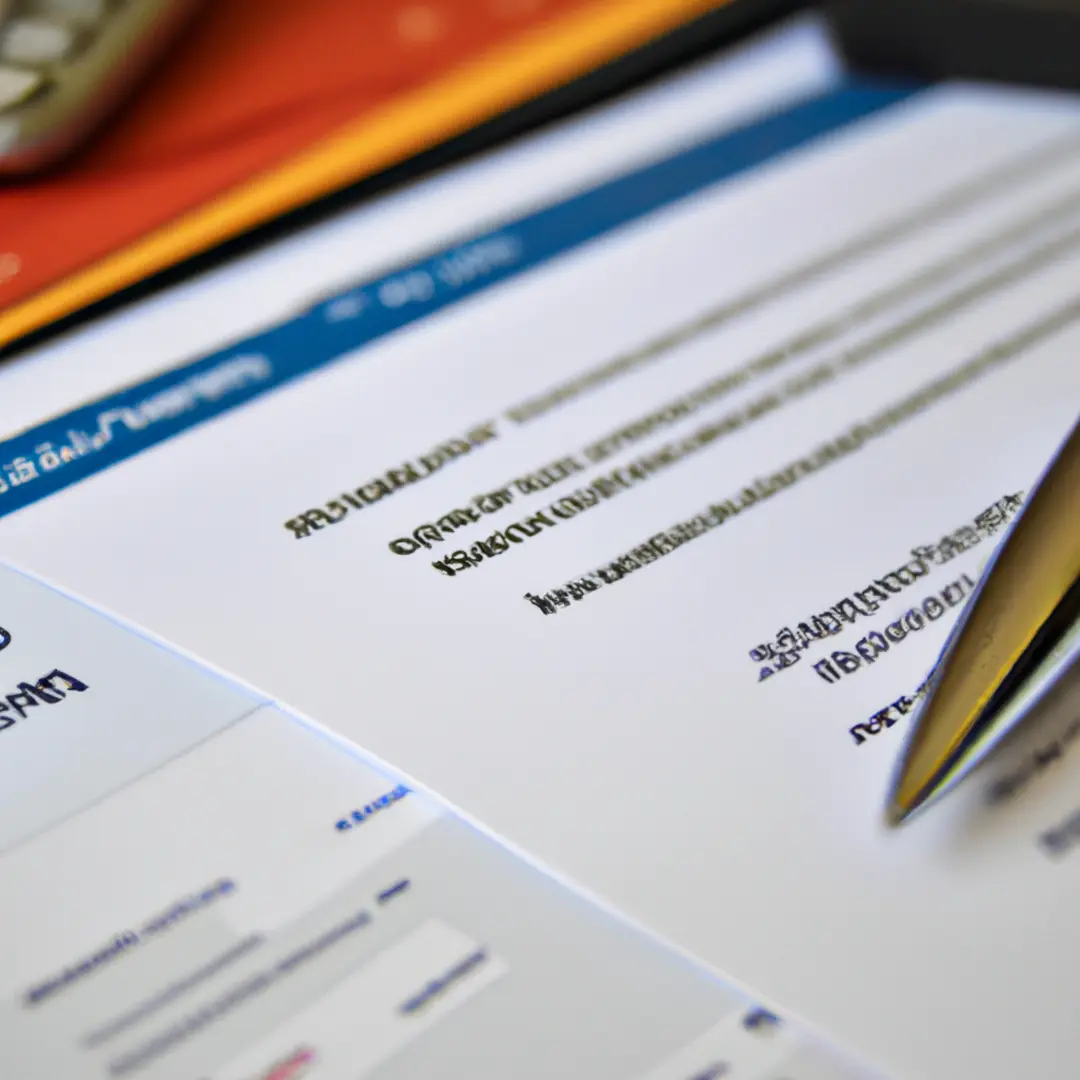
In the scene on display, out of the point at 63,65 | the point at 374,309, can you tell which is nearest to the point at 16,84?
the point at 63,65

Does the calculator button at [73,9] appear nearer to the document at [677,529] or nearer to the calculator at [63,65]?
the calculator at [63,65]

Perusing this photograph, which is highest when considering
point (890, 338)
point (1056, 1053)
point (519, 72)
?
point (519, 72)

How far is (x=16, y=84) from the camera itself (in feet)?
1.04

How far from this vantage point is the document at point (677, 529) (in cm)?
20

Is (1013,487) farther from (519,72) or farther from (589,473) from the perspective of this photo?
(519,72)

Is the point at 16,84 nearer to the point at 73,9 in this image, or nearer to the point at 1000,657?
the point at 73,9

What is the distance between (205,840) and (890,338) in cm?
22

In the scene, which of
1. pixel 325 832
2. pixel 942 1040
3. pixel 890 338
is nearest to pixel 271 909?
pixel 325 832

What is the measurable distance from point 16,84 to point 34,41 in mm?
23

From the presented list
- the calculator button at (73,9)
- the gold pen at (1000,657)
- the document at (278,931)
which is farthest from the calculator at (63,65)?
the gold pen at (1000,657)

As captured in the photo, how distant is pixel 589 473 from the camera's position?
0.90 ft

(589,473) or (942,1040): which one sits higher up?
(589,473)

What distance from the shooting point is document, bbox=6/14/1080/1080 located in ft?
0.66

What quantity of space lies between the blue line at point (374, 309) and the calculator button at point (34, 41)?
0.11 metres
